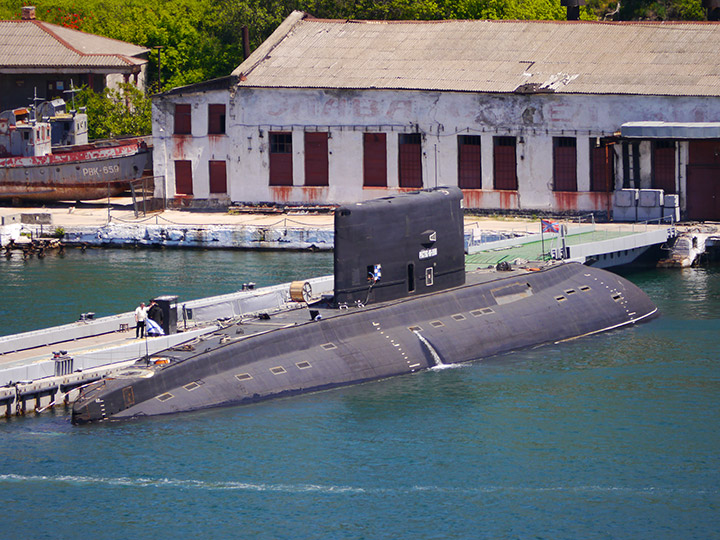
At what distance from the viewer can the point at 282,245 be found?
213 ft

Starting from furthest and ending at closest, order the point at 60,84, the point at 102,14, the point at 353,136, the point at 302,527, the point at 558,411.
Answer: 1. the point at 102,14
2. the point at 60,84
3. the point at 353,136
4. the point at 558,411
5. the point at 302,527

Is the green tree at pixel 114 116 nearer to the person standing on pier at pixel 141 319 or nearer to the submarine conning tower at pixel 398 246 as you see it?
the person standing on pier at pixel 141 319

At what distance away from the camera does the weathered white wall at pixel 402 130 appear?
6450 centimetres

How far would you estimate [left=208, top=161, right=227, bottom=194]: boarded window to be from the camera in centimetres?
7244

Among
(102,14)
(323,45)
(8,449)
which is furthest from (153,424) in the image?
(102,14)

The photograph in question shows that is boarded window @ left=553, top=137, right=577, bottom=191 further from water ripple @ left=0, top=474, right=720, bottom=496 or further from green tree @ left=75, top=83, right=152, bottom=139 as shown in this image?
water ripple @ left=0, top=474, right=720, bottom=496

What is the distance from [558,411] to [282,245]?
99.0ft

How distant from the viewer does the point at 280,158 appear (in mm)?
71000

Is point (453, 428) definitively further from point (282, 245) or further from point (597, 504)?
point (282, 245)

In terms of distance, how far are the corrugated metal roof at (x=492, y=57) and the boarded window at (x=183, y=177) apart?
19.9ft

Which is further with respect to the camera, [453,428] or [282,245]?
[282,245]

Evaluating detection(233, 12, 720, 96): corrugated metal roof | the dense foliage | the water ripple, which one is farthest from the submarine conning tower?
the dense foliage

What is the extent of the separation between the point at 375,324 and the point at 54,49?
59.6 meters

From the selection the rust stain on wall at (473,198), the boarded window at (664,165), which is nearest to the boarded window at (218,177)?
the rust stain on wall at (473,198)
